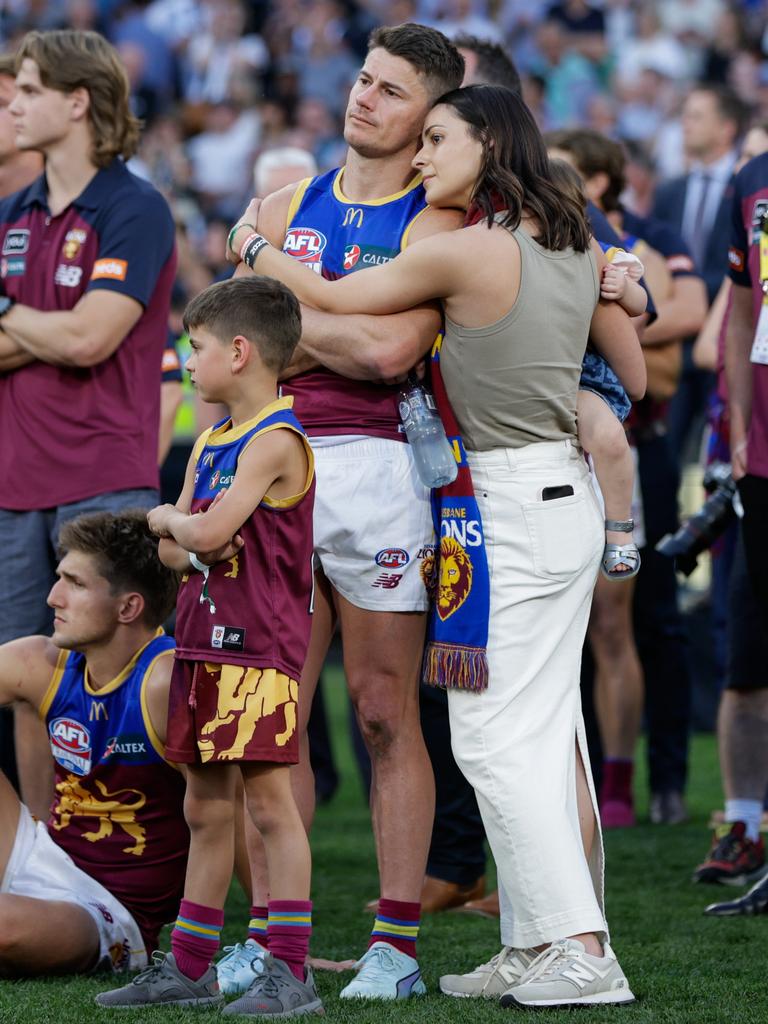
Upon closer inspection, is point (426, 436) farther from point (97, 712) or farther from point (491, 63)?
point (491, 63)

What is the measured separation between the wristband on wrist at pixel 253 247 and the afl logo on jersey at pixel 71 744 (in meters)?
1.14

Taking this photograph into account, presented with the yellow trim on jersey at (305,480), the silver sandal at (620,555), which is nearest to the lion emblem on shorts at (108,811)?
the yellow trim on jersey at (305,480)

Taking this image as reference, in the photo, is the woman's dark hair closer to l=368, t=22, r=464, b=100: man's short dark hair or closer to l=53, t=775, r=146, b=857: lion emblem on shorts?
l=368, t=22, r=464, b=100: man's short dark hair

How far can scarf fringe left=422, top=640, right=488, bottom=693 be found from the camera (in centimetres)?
346

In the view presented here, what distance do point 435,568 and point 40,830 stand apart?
3.63 feet

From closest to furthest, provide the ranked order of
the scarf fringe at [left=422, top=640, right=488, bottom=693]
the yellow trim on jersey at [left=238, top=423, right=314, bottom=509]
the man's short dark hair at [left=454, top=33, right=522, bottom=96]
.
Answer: the yellow trim on jersey at [left=238, top=423, right=314, bottom=509]
the scarf fringe at [left=422, top=640, right=488, bottom=693]
the man's short dark hair at [left=454, top=33, right=522, bottom=96]

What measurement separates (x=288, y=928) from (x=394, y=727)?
57 cm

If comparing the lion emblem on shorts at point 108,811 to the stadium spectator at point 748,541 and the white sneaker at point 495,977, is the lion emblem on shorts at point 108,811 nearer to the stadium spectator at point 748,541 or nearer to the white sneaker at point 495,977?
the white sneaker at point 495,977

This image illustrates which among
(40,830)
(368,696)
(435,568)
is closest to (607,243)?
(435,568)

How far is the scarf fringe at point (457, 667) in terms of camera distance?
3.46 m

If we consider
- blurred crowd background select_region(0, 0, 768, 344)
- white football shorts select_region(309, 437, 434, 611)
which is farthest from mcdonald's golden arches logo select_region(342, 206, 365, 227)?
blurred crowd background select_region(0, 0, 768, 344)

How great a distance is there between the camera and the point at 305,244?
149 inches

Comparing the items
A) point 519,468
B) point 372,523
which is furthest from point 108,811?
point 519,468

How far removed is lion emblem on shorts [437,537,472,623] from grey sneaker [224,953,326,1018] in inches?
32.0
